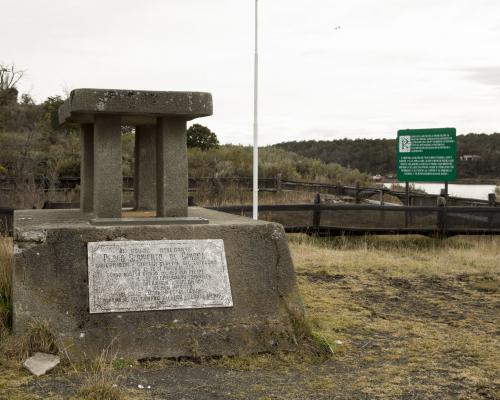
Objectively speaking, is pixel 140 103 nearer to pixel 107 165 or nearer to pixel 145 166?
pixel 107 165

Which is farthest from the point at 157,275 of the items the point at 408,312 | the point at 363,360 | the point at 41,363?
the point at 408,312

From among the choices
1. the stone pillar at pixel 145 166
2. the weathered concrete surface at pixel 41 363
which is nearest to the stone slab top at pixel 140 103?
the stone pillar at pixel 145 166

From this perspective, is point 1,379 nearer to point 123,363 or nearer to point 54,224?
point 123,363

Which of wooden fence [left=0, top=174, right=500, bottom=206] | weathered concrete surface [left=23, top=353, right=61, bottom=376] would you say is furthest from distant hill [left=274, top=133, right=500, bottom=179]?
weathered concrete surface [left=23, top=353, right=61, bottom=376]

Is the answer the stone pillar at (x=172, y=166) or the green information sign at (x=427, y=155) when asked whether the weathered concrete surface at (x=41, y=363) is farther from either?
the green information sign at (x=427, y=155)

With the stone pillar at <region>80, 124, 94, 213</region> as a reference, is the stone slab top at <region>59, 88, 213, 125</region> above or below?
above

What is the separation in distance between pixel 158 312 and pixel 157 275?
342 millimetres

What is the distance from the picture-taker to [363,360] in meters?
5.85


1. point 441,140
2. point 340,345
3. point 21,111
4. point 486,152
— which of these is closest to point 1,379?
point 340,345

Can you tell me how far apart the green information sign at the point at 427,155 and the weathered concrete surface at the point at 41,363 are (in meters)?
13.5

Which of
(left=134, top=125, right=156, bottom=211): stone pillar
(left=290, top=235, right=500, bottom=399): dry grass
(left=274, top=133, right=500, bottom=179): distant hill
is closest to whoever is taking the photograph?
(left=290, top=235, right=500, bottom=399): dry grass

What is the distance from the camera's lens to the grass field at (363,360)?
195 inches

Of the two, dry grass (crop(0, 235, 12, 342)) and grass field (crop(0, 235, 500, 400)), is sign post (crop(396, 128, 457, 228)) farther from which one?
dry grass (crop(0, 235, 12, 342))

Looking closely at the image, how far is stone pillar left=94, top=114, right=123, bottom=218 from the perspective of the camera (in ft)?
22.1
